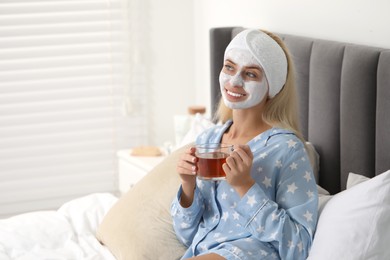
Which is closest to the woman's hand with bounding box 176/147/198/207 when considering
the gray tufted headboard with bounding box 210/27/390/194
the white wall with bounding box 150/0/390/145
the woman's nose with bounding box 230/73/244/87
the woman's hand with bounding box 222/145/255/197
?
the woman's hand with bounding box 222/145/255/197

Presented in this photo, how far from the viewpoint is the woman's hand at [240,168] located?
2172 mm

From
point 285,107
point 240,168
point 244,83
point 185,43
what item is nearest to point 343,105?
point 285,107

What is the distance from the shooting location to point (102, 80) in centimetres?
434

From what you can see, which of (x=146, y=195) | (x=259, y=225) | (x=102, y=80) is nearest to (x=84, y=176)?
(x=102, y=80)

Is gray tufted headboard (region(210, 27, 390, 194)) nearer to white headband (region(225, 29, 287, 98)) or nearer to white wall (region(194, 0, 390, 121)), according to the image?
white wall (region(194, 0, 390, 121))

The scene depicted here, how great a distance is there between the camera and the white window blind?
4191 mm

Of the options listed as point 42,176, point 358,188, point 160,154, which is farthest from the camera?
point 42,176

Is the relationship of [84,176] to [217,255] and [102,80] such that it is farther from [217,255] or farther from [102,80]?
[217,255]

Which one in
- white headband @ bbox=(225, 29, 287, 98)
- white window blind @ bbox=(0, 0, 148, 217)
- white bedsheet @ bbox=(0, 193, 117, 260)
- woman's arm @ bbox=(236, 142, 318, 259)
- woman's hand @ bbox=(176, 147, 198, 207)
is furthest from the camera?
white window blind @ bbox=(0, 0, 148, 217)

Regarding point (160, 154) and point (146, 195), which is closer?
point (146, 195)

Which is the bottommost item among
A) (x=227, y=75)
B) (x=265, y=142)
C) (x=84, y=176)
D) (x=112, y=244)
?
(x=84, y=176)

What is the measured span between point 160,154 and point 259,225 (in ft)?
5.59

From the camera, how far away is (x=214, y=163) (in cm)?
221

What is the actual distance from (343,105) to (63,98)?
200 centimetres
